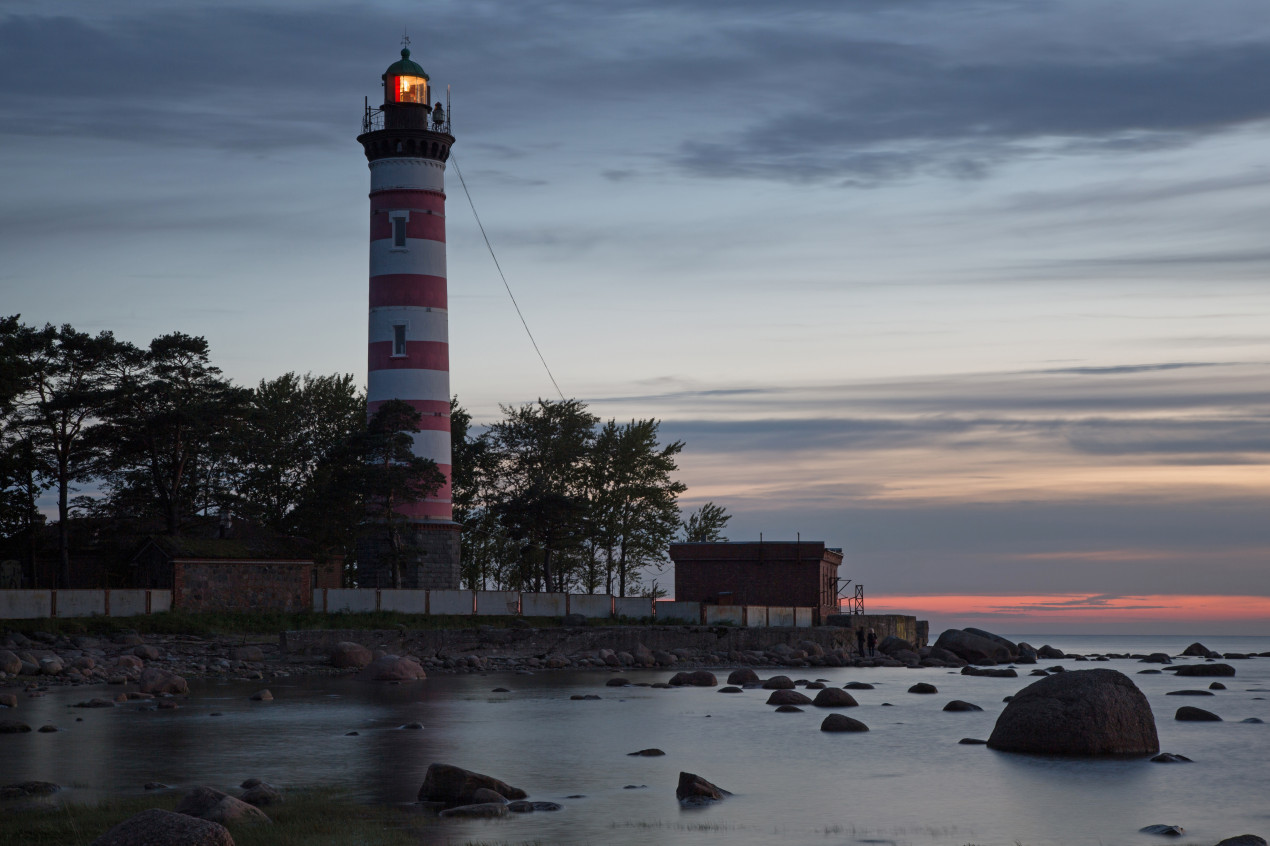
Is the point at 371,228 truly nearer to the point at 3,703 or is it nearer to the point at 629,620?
the point at 629,620

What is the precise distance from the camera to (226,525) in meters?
53.9

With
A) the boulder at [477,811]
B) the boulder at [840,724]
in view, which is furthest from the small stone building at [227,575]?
the boulder at [477,811]

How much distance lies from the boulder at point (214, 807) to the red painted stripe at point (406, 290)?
39.5 m

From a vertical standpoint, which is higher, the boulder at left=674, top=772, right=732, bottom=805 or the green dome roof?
the green dome roof

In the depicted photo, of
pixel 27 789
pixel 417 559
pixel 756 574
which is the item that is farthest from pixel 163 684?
pixel 756 574

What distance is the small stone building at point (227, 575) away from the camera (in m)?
44.6

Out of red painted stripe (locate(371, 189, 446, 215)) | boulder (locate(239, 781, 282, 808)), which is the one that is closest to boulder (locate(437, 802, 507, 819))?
boulder (locate(239, 781, 282, 808))

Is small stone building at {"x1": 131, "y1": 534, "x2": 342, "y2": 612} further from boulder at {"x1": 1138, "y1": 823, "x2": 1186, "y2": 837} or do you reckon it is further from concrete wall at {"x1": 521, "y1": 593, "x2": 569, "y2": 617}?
boulder at {"x1": 1138, "y1": 823, "x2": 1186, "y2": 837}

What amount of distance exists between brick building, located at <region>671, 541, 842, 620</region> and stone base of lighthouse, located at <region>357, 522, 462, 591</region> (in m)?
16.0

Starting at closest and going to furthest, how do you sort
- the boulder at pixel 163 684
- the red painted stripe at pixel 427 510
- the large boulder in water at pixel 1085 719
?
1. the large boulder in water at pixel 1085 719
2. the boulder at pixel 163 684
3. the red painted stripe at pixel 427 510

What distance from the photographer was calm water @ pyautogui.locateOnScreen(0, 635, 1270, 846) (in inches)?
609

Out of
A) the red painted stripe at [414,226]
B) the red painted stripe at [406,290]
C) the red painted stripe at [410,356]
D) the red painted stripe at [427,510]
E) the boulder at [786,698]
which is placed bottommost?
the boulder at [786,698]

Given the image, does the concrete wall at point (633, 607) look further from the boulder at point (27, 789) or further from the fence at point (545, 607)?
the boulder at point (27, 789)

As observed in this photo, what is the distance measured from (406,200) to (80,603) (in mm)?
19712
